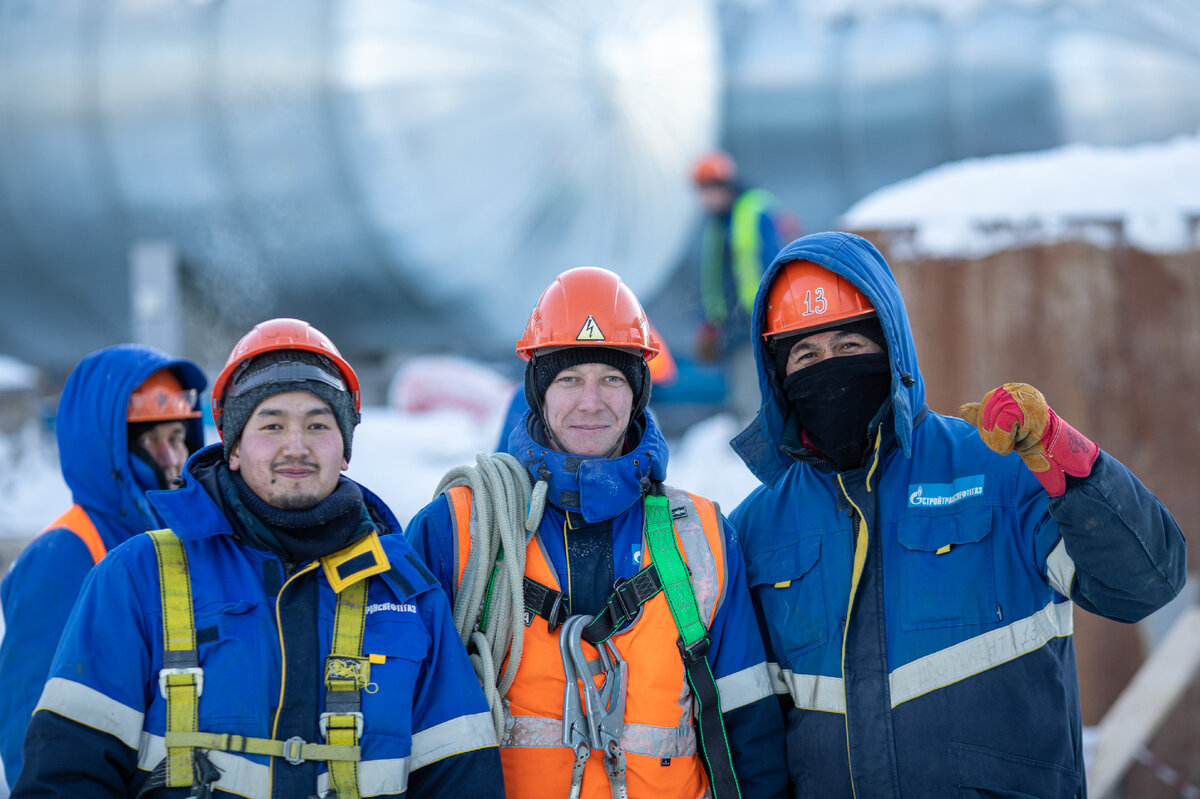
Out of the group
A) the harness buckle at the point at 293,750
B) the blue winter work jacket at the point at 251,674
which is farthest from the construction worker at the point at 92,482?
the harness buckle at the point at 293,750

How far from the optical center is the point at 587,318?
268 cm

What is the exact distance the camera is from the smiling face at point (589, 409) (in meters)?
2.61

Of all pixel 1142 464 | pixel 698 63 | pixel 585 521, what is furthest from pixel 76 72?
pixel 1142 464

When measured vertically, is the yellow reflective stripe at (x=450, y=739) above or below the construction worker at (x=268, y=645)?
below

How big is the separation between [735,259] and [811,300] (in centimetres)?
533

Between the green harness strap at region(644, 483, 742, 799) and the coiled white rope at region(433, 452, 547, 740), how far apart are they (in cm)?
34

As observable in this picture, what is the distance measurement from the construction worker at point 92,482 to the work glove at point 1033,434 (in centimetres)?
216

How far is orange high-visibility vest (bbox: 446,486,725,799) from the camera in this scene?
237 cm

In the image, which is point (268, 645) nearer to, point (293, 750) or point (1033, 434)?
point (293, 750)

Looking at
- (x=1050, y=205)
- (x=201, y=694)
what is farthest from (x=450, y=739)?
(x=1050, y=205)

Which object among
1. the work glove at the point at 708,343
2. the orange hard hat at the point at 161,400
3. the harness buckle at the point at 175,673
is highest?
the work glove at the point at 708,343

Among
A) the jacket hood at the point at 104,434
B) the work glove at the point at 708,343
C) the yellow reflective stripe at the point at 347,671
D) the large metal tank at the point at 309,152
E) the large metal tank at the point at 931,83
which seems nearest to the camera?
the yellow reflective stripe at the point at 347,671

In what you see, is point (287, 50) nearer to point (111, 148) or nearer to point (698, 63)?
point (111, 148)

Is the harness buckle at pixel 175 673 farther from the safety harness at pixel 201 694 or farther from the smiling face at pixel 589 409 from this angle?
the smiling face at pixel 589 409
